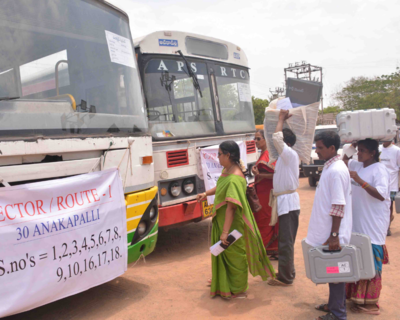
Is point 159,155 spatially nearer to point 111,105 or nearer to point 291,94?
point 111,105

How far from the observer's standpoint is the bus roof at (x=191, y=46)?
5168 mm

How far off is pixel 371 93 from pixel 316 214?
36122 millimetres

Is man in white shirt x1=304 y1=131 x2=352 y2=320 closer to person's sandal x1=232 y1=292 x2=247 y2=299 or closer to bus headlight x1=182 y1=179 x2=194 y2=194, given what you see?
person's sandal x1=232 y1=292 x2=247 y2=299

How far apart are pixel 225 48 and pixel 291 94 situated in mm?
2622

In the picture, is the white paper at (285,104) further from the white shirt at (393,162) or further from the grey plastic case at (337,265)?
→ the white shirt at (393,162)

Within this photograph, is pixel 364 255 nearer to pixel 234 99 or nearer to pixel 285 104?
pixel 285 104

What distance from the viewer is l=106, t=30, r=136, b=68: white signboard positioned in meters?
3.84

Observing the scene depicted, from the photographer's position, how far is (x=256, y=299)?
3820mm

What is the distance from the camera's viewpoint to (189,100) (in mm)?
5488

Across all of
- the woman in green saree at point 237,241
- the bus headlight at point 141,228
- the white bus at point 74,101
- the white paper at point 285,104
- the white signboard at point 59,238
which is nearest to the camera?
the white signboard at point 59,238

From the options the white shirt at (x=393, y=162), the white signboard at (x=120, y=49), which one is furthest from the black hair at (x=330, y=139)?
the white shirt at (x=393, y=162)

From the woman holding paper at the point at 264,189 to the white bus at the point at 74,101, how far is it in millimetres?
1423

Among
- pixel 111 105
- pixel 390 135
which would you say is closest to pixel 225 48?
pixel 111 105

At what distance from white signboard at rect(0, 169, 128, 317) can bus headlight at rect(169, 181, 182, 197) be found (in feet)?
4.75
